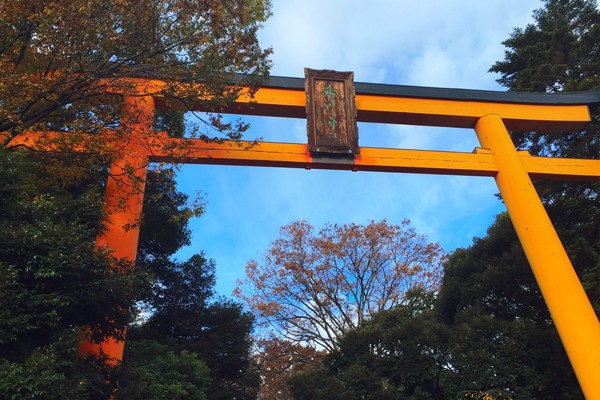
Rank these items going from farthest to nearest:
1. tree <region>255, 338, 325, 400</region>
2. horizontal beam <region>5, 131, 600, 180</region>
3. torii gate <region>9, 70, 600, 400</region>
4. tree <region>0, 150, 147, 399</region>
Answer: tree <region>255, 338, 325, 400</region>
horizontal beam <region>5, 131, 600, 180</region>
torii gate <region>9, 70, 600, 400</region>
tree <region>0, 150, 147, 399</region>

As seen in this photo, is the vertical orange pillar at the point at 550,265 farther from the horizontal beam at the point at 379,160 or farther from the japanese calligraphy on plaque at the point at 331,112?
the japanese calligraphy on plaque at the point at 331,112

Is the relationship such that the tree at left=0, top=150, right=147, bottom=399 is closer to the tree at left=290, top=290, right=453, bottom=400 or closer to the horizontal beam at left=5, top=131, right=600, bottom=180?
the horizontal beam at left=5, top=131, right=600, bottom=180

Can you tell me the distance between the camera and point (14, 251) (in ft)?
13.4

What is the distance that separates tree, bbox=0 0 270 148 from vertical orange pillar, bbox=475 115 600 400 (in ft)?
14.0

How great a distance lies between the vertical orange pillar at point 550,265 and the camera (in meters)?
5.64

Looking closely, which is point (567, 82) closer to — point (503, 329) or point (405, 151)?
point (405, 151)

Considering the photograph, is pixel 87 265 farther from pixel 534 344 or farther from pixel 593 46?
pixel 593 46

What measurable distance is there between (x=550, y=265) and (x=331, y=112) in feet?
13.0

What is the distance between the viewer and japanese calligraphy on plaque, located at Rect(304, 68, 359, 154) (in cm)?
699

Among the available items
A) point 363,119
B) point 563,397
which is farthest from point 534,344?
point 363,119

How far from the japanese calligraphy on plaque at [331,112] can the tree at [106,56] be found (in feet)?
4.37

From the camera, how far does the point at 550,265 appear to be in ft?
20.6

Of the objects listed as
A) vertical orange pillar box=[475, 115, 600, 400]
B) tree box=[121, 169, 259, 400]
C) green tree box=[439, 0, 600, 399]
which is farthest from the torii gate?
tree box=[121, 169, 259, 400]

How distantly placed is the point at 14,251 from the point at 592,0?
13.3 meters
